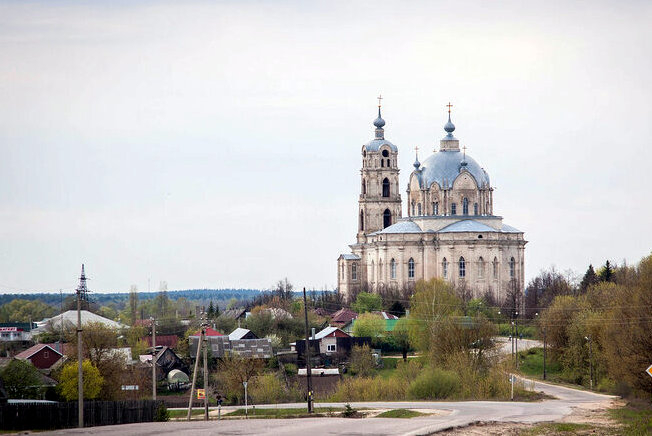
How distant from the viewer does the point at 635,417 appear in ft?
145

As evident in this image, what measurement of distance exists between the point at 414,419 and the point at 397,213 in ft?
264

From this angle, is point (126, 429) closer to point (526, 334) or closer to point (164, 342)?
point (164, 342)

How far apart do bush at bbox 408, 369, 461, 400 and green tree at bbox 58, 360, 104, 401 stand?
522 inches

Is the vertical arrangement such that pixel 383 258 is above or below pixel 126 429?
above

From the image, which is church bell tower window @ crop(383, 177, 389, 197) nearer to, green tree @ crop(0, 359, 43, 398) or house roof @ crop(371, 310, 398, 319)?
house roof @ crop(371, 310, 398, 319)

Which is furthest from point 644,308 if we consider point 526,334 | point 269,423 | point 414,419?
point 526,334

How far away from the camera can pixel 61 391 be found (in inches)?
2233

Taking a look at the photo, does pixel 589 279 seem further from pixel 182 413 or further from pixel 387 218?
pixel 182 413

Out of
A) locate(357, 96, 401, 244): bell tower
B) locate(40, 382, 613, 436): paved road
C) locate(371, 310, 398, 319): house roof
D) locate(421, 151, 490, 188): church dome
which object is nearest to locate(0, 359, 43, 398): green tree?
locate(40, 382, 613, 436): paved road

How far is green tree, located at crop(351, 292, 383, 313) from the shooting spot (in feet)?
339

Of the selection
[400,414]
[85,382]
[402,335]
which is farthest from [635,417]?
[402,335]

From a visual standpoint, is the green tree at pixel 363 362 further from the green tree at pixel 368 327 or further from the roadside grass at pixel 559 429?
the roadside grass at pixel 559 429

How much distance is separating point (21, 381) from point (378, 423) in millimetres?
20791

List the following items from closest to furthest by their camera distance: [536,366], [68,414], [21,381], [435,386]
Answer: [68,414] < [21,381] < [435,386] < [536,366]
